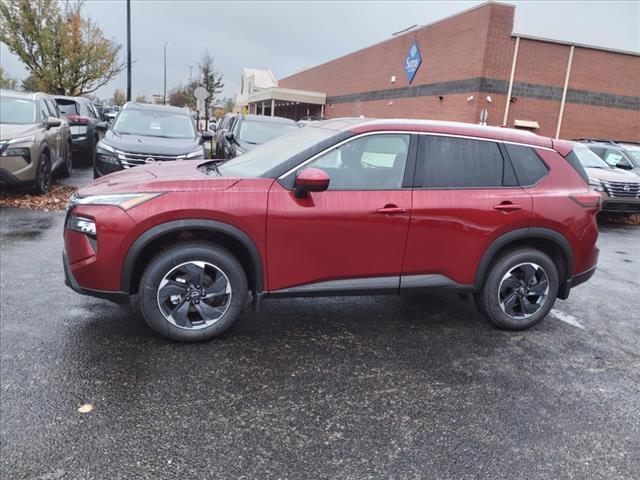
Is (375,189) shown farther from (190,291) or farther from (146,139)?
(146,139)

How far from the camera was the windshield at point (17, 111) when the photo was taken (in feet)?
29.8

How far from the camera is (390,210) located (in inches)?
156

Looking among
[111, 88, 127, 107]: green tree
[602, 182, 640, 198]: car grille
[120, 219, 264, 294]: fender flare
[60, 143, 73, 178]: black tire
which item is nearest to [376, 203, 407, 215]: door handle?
[120, 219, 264, 294]: fender flare

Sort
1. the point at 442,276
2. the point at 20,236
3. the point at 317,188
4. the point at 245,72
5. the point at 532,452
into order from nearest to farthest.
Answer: the point at 532,452, the point at 317,188, the point at 442,276, the point at 20,236, the point at 245,72

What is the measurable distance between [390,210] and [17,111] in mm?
8295

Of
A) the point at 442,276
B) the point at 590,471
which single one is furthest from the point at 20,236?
the point at 590,471

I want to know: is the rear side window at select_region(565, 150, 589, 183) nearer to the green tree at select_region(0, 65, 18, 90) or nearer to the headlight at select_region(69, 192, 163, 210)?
the headlight at select_region(69, 192, 163, 210)

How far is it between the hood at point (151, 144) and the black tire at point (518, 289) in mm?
6318

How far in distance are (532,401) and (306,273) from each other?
1.80 metres

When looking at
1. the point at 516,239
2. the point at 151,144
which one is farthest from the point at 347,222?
the point at 151,144

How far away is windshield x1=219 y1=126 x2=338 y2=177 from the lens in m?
4.04

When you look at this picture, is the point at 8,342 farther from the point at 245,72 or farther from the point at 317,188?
the point at 245,72

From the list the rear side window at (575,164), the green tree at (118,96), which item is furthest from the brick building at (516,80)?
the green tree at (118,96)

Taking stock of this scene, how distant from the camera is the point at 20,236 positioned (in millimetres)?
6906
